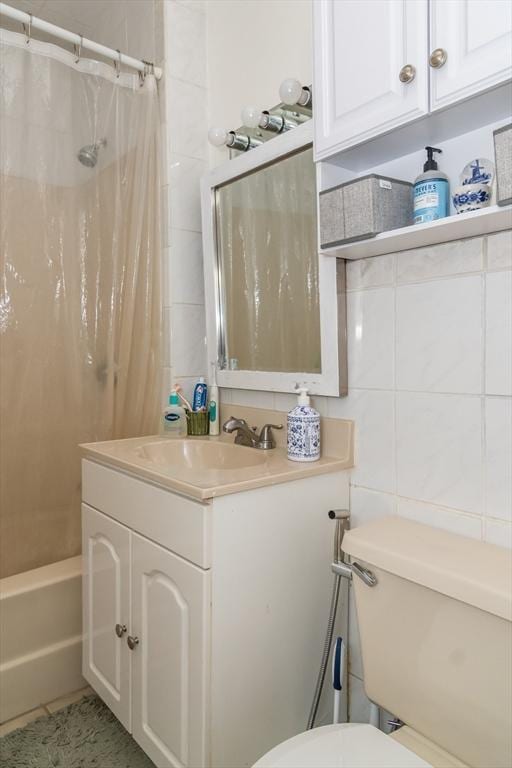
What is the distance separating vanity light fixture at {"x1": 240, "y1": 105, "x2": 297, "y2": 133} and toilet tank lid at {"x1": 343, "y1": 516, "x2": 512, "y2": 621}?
1109 millimetres

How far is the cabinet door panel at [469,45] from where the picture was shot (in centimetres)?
81

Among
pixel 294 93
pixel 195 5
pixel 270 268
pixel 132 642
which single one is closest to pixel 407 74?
pixel 294 93

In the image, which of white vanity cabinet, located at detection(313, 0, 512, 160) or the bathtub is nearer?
white vanity cabinet, located at detection(313, 0, 512, 160)

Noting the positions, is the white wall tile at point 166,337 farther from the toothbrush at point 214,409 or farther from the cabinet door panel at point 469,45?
the cabinet door panel at point 469,45

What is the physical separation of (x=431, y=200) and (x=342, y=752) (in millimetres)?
1036

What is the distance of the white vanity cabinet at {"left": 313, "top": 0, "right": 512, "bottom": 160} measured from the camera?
836 mm

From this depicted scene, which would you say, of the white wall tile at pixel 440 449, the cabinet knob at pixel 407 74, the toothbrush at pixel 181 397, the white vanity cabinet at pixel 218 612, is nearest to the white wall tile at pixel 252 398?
the toothbrush at pixel 181 397

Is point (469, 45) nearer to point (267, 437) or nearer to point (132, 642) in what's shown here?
point (267, 437)

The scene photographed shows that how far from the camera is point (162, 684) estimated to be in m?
1.24

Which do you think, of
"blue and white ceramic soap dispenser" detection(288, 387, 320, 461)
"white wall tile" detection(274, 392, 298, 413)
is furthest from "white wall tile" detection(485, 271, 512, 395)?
"white wall tile" detection(274, 392, 298, 413)

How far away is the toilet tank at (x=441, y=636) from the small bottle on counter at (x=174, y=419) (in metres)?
0.81

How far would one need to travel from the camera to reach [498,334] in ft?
3.41

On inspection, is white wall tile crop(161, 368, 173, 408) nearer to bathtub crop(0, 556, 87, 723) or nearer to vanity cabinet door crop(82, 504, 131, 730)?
vanity cabinet door crop(82, 504, 131, 730)

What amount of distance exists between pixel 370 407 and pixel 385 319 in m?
0.22
